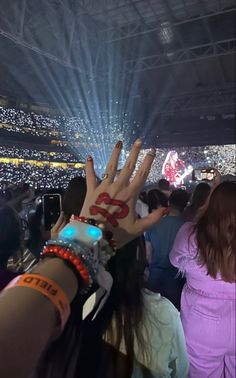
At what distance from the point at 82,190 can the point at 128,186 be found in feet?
3.11

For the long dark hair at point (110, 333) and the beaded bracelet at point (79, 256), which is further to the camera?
the long dark hair at point (110, 333)

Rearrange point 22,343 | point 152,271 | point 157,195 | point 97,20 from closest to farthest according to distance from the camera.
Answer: point 22,343, point 152,271, point 157,195, point 97,20

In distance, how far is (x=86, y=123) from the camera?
1302 cm

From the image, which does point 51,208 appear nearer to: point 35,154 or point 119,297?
point 119,297

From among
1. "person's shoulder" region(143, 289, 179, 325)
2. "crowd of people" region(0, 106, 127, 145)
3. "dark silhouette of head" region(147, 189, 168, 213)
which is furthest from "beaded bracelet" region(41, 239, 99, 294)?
"crowd of people" region(0, 106, 127, 145)

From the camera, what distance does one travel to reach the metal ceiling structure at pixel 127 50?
771 centimetres

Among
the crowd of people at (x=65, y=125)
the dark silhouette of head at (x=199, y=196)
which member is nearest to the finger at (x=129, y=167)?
the dark silhouette of head at (x=199, y=196)

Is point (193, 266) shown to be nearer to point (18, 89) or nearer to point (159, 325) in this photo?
point (159, 325)

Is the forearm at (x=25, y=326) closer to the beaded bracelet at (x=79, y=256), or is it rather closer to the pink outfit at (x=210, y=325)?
the beaded bracelet at (x=79, y=256)

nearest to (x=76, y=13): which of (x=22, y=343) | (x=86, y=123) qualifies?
(x=86, y=123)

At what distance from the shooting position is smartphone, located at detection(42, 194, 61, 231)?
8.82 feet

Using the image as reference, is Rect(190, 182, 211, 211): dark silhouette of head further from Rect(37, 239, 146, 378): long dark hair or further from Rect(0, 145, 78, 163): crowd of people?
Rect(0, 145, 78, 163): crowd of people

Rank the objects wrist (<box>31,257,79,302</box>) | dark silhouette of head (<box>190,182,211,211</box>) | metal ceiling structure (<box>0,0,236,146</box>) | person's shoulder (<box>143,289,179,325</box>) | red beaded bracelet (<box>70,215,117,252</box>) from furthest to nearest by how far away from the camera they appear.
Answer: metal ceiling structure (<box>0,0,236,146</box>) → dark silhouette of head (<box>190,182,211,211</box>) → person's shoulder (<box>143,289,179,325</box>) → red beaded bracelet (<box>70,215,117,252</box>) → wrist (<box>31,257,79,302</box>)

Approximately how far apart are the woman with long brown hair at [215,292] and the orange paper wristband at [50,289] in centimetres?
129
